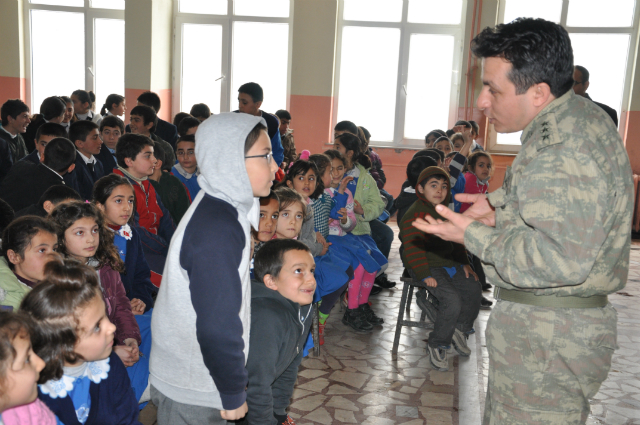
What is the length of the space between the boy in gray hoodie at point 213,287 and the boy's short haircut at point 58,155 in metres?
2.18

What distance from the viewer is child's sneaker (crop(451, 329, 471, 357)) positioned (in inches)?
139

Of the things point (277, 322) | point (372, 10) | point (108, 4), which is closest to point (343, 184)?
point (277, 322)

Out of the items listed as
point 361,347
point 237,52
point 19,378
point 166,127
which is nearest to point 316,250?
point 361,347

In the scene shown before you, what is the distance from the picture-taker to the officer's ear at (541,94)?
4.89 ft

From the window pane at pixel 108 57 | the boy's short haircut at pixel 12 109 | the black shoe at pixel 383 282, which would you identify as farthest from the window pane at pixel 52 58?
the black shoe at pixel 383 282

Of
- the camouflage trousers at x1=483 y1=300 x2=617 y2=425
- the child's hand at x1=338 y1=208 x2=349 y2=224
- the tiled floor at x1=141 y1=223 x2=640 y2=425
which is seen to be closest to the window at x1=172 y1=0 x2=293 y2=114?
the child's hand at x1=338 y1=208 x2=349 y2=224

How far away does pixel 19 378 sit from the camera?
1.22 metres

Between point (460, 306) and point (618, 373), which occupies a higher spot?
point (460, 306)

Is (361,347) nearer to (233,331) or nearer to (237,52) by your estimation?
(233,331)

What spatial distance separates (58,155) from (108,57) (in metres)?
6.76

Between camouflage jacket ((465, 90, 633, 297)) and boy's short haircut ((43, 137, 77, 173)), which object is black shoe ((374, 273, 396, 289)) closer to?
boy's short haircut ((43, 137, 77, 173))

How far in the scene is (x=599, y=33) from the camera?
8.29m

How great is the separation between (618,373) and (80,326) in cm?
326

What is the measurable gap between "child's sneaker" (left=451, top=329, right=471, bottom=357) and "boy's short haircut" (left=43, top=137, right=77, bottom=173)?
274 centimetres
